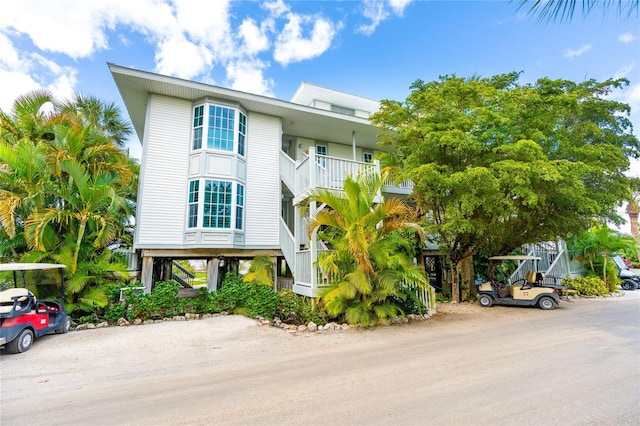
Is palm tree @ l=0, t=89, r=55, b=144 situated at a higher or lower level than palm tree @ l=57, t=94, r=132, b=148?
lower

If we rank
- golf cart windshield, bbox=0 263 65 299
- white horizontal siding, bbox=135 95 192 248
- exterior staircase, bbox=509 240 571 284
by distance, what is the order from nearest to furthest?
golf cart windshield, bbox=0 263 65 299
white horizontal siding, bbox=135 95 192 248
exterior staircase, bbox=509 240 571 284

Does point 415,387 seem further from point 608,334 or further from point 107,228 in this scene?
point 107,228

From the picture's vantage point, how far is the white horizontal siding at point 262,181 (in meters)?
11.2

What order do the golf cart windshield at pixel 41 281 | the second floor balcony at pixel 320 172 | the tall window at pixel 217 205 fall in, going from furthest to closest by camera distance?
the tall window at pixel 217 205
the second floor balcony at pixel 320 172
the golf cart windshield at pixel 41 281

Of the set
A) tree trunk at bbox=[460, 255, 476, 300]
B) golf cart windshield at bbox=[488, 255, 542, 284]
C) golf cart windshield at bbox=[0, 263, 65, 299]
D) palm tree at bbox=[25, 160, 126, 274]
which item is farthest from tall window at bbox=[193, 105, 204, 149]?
golf cart windshield at bbox=[488, 255, 542, 284]

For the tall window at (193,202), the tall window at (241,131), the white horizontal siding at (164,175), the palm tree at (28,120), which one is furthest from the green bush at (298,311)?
the palm tree at (28,120)

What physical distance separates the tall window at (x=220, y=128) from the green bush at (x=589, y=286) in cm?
1645

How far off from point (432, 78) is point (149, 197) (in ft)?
36.4

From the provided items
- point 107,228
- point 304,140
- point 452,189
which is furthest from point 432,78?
point 107,228

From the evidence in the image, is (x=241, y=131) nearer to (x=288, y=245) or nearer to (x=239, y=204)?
(x=239, y=204)

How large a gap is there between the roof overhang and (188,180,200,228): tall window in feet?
10.8

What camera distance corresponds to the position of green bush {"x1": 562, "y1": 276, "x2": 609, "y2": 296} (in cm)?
1319

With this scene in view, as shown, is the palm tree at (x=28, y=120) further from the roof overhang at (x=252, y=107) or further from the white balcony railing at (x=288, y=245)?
the white balcony railing at (x=288, y=245)

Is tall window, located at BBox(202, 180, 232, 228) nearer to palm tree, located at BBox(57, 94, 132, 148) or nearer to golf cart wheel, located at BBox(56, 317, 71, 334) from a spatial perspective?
palm tree, located at BBox(57, 94, 132, 148)
